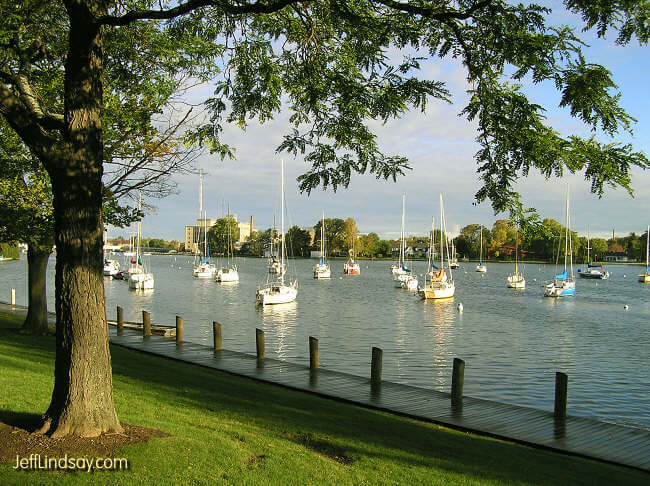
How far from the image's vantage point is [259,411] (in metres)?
10.9

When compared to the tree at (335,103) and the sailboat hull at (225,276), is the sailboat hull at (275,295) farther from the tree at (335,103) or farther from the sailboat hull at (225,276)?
the tree at (335,103)

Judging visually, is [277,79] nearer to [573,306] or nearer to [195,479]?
[195,479]

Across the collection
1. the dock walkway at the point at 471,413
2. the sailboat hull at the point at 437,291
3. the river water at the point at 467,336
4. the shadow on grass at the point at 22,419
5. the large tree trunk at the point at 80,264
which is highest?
the large tree trunk at the point at 80,264

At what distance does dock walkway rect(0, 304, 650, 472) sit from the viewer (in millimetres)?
10492

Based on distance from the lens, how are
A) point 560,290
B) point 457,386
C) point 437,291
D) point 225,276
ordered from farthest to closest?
point 225,276 < point 560,290 < point 437,291 < point 457,386

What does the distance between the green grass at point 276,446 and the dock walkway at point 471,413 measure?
1.83 feet

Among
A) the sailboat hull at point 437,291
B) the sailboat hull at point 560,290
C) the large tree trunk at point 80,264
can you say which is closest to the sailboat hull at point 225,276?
the sailboat hull at point 437,291

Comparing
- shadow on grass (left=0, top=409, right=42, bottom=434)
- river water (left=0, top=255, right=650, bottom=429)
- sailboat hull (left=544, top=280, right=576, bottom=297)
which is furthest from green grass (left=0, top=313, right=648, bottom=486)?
sailboat hull (left=544, top=280, right=576, bottom=297)

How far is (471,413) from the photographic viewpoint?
12516 mm

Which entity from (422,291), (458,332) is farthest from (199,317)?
(422,291)

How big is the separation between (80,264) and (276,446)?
365 centimetres

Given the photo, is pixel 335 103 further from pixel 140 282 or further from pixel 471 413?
pixel 140 282

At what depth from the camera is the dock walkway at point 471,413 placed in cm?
1049

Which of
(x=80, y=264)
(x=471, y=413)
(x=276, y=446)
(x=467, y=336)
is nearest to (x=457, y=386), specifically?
(x=471, y=413)
